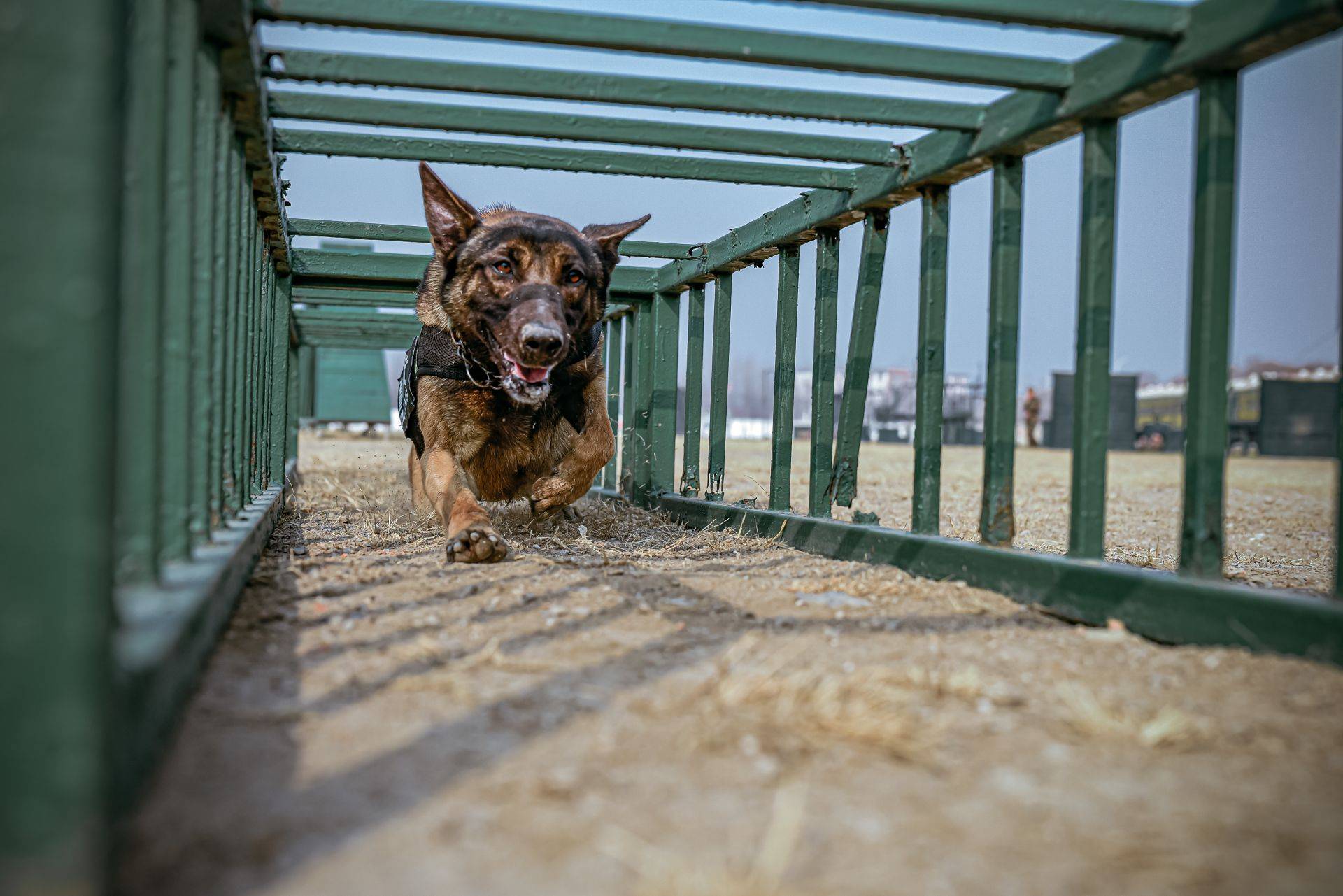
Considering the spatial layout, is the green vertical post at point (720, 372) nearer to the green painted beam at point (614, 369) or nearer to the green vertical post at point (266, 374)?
the green painted beam at point (614, 369)

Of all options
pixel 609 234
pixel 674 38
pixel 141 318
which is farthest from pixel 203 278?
pixel 609 234

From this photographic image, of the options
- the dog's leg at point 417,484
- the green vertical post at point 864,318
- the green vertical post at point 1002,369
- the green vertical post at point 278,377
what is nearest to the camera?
the green vertical post at point 1002,369

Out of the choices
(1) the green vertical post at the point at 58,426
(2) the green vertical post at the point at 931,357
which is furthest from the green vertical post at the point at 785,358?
(1) the green vertical post at the point at 58,426

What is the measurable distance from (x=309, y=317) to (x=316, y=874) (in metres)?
8.87

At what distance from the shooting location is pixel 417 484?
19.7 ft

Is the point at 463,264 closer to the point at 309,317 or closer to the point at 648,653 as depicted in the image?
the point at 648,653

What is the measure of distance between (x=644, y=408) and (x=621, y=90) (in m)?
3.83

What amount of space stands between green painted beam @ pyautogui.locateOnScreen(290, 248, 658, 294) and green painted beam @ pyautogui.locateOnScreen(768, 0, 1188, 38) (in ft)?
13.9

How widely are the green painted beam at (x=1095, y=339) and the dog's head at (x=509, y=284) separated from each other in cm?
244

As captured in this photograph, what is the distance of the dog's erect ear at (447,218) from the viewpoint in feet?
16.5

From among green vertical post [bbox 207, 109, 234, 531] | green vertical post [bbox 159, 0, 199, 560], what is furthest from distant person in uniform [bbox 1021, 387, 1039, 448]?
green vertical post [bbox 159, 0, 199, 560]

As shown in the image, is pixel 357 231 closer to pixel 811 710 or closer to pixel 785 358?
pixel 785 358

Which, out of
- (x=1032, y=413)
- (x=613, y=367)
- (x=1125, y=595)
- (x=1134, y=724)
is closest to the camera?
(x=1134, y=724)

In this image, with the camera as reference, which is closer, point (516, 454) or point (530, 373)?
point (530, 373)
